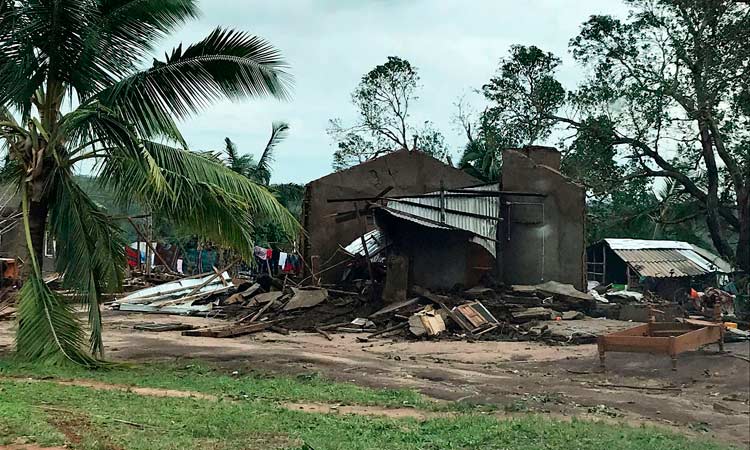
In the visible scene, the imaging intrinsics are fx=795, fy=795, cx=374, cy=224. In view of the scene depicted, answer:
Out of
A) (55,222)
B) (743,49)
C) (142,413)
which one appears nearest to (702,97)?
(743,49)

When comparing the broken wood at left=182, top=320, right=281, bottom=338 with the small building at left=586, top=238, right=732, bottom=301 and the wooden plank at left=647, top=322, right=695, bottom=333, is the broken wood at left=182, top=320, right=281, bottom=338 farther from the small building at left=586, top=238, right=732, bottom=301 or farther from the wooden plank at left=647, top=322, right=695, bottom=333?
the small building at left=586, top=238, right=732, bottom=301

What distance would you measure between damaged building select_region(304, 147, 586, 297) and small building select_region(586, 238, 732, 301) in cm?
930

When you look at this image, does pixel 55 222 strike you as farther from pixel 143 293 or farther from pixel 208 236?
pixel 143 293

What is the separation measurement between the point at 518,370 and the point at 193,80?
24.0 feet

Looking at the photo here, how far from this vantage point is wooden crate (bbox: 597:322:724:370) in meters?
11.4

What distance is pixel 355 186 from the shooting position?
26.5 meters

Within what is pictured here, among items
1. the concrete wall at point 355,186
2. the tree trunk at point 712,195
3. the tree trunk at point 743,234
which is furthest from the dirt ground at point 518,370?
the tree trunk at point 712,195

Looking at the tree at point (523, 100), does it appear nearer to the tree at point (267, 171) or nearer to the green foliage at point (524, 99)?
the green foliage at point (524, 99)

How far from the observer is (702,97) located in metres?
21.2

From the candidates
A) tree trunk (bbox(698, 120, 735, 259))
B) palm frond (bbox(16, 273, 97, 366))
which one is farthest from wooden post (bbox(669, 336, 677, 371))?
tree trunk (bbox(698, 120, 735, 259))

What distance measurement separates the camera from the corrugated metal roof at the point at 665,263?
32.8 meters

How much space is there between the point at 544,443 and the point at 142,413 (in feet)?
12.6

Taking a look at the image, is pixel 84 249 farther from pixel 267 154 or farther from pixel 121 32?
pixel 267 154

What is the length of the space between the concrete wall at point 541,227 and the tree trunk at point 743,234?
4475 millimetres
